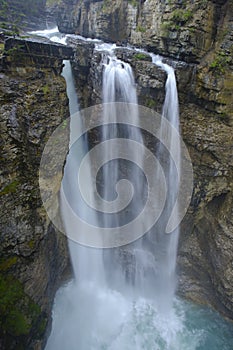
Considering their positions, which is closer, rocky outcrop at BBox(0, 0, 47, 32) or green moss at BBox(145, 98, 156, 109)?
green moss at BBox(145, 98, 156, 109)

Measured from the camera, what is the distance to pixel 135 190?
12781mm

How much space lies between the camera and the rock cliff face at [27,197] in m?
7.04

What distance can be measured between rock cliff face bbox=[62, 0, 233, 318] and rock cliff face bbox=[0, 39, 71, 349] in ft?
9.50

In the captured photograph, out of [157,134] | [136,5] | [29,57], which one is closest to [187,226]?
[157,134]

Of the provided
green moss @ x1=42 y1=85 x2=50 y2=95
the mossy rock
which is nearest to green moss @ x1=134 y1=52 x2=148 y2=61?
green moss @ x1=42 y1=85 x2=50 y2=95

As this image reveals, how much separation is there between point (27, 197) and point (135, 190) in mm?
6124

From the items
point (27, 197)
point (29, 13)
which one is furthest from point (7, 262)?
point (29, 13)

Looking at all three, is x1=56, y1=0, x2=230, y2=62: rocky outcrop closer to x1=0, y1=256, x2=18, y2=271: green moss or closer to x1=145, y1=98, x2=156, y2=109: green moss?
x1=145, y1=98, x2=156, y2=109: green moss

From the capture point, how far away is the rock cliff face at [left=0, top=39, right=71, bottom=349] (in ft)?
23.1

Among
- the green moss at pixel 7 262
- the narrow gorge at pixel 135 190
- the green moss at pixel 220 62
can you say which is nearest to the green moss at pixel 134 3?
the narrow gorge at pixel 135 190

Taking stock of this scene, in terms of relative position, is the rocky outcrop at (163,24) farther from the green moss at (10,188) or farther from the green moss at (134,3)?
the green moss at (10,188)

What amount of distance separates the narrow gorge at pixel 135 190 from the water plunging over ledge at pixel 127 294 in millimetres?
47

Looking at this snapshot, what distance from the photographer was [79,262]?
11.4m

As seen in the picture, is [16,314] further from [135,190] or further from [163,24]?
[163,24]
